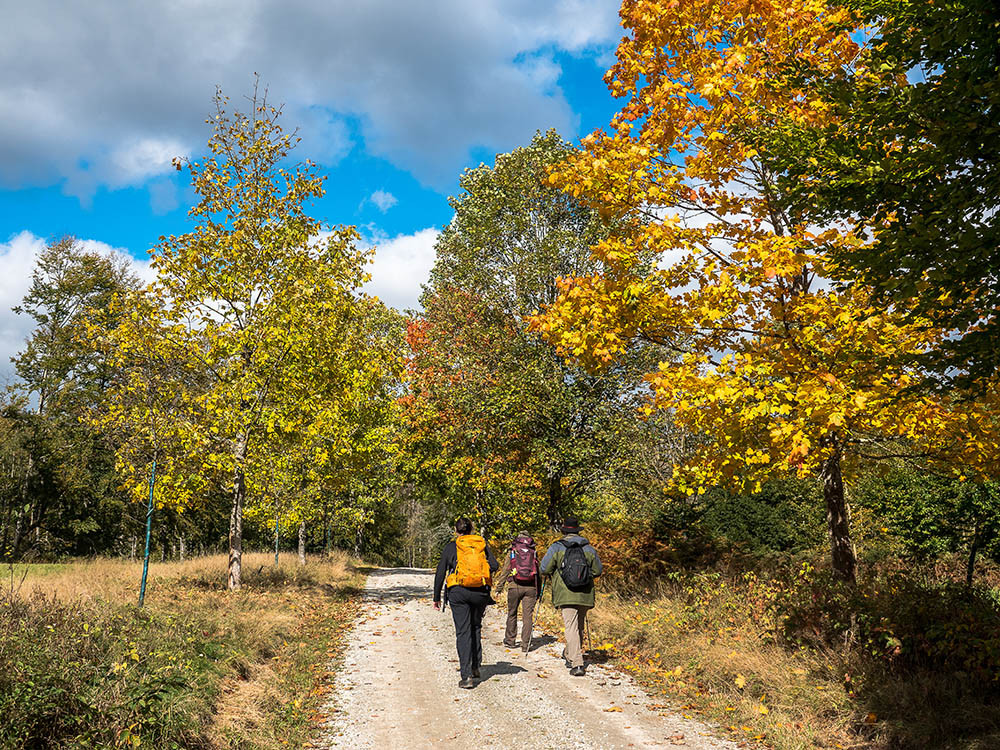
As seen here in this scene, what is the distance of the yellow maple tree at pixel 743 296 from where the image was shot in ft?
23.6

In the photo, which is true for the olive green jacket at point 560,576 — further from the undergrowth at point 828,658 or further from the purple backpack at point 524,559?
the purple backpack at point 524,559

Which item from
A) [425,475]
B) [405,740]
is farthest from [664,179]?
[425,475]

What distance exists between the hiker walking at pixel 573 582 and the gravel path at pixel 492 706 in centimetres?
39

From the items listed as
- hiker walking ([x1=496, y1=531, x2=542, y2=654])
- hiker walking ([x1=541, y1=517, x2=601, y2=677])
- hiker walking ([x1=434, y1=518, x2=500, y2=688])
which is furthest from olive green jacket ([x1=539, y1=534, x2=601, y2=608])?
hiker walking ([x1=496, y1=531, x2=542, y2=654])

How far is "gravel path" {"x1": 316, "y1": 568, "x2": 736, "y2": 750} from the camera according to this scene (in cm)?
609

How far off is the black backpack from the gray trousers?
292 millimetres

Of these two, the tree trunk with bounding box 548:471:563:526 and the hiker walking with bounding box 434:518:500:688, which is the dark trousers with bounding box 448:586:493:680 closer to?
the hiker walking with bounding box 434:518:500:688

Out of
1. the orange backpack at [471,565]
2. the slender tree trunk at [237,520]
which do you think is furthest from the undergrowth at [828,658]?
the slender tree trunk at [237,520]

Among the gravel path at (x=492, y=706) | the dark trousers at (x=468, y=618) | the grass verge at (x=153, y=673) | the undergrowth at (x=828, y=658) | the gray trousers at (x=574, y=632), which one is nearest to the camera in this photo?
the grass verge at (x=153, y=673)

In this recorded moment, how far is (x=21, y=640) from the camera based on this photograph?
5.30 metres

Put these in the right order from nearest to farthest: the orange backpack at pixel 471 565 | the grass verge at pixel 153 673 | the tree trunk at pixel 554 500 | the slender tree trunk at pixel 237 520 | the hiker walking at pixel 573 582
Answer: the grass verge at pixel 153 673
the orange backpack at pixel 471 565
the hiker walking at pixel 573 582
the slender tree trunk at pixel 237 520
the tree trunk at pixel 554 500

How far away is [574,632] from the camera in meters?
8.93

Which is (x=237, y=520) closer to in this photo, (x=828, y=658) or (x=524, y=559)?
(x=524, y=559)

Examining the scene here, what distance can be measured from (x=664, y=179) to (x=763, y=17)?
2396mm
